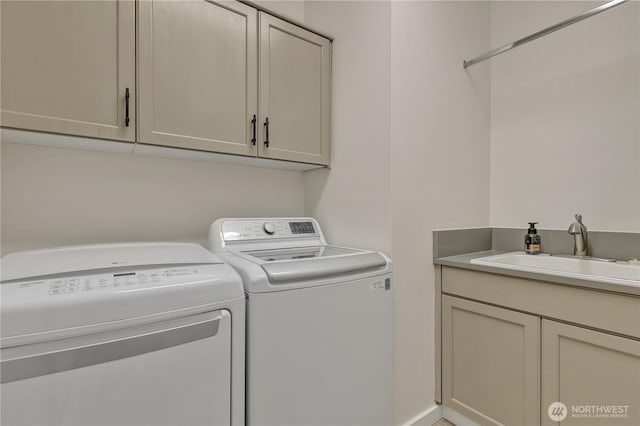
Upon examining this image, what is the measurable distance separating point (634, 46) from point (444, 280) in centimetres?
149

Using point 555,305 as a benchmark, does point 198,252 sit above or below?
above

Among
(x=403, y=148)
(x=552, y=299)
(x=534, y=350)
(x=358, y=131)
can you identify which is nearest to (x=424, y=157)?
(x=403, y=148)

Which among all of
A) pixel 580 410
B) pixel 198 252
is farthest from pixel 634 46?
pixel 198 252

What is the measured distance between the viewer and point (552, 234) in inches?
72.2

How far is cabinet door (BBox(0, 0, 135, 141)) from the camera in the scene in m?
1.02

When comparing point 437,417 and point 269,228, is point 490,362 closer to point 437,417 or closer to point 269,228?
point 437,417

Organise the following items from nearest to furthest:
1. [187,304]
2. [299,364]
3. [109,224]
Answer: [187,304] → [299,364] → [109,224]

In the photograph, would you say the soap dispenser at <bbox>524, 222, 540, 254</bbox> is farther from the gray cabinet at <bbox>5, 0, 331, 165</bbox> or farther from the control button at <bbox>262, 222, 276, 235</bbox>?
the control button at <bbox>262, 222, 276, 235</bbox>

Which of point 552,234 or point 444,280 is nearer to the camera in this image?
point 444,280

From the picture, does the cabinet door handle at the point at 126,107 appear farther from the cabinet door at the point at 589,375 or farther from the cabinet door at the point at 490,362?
the cabinet door at the point at 589,375

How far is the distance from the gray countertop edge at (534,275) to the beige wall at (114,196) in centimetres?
109

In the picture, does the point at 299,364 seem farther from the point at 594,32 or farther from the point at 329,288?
the point at 594,32

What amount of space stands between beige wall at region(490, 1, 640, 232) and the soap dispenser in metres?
0.14

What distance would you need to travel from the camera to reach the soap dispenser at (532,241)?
1.82 m
